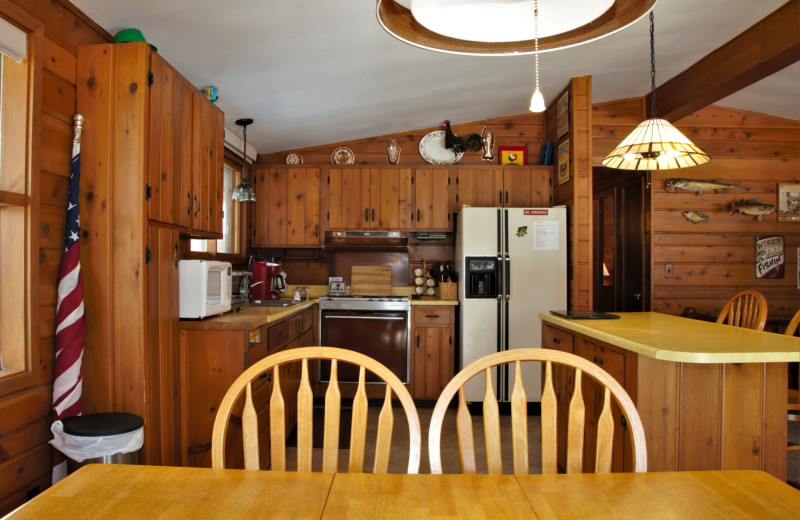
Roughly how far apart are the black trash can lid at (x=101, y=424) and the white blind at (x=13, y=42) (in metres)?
1.24

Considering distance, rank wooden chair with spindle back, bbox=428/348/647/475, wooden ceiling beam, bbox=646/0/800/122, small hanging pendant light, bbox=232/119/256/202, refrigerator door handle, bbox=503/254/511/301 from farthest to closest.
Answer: refrigerator door handle, bbox=503/254/511/301
small hanging pendant light, bbox=232/119/256/202
wooden ceiling beam, bbox=646/0/800/122
wooden chair with spindle back, bbox=428/348/647/475

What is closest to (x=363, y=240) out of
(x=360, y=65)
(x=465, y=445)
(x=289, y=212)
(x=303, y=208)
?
(x=303, y=208)

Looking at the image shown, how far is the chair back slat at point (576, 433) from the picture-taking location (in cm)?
106

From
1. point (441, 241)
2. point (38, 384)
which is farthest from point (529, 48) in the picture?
point (441, 241)

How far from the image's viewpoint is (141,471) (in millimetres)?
909

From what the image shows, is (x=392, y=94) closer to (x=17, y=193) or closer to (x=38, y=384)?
(x=17, y=193)

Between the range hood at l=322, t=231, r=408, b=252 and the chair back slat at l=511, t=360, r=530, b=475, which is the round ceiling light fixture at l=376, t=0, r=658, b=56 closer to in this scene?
the chair back slat at l=511, t=360, r=530, b=475

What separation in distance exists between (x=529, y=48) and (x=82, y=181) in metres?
1.72

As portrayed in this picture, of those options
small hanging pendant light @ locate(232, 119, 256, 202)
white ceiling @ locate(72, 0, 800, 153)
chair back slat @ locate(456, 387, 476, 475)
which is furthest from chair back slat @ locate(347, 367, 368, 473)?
small hanging pendant light @ locate(232, 119, 256, 202)

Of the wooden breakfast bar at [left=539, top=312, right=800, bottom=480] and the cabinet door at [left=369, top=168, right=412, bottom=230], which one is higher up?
the cabinet door at [left=369, top=168, right=412, bottom=230]

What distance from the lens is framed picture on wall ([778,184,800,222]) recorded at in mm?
4430

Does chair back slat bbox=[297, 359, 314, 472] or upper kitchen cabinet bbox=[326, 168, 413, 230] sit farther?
upper kitchen cabinet bbox=[326, 168, 413, 230]

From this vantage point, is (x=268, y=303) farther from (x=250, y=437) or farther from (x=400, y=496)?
(x=400, y=496)

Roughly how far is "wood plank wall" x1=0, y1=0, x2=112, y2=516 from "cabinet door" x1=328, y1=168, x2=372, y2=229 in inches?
99.8
